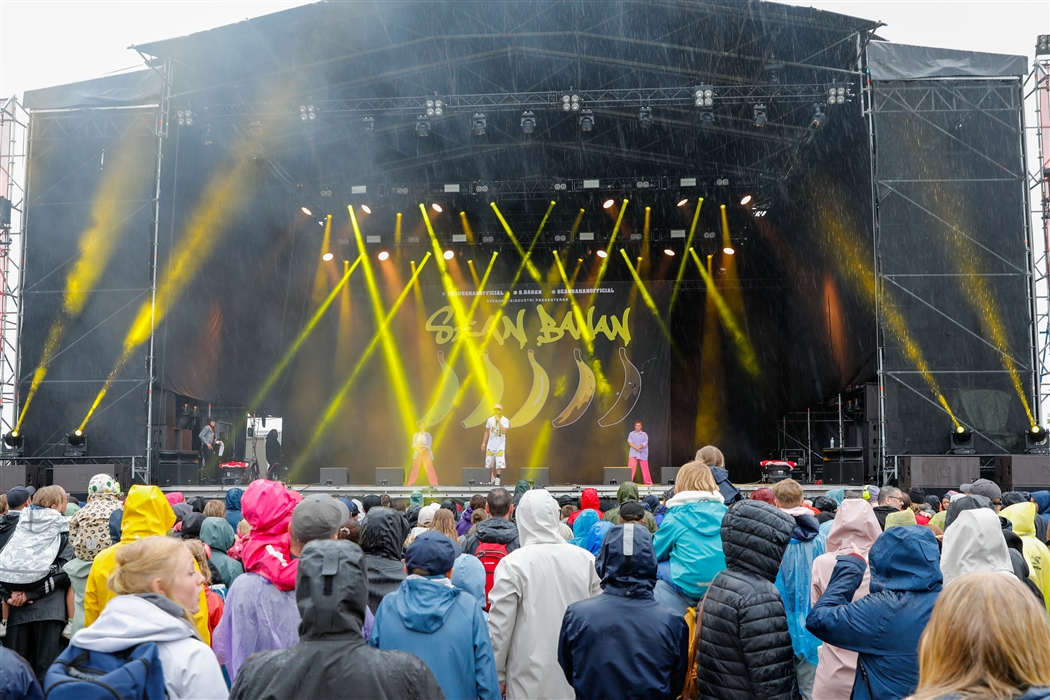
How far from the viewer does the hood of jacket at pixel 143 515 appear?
3.47 meters

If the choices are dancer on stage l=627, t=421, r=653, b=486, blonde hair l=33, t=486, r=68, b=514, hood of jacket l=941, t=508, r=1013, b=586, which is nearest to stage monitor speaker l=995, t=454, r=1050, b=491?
dancer on stage l=627, t=421, r=653, b=486

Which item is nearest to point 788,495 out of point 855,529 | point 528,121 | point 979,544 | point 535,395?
point 855,529

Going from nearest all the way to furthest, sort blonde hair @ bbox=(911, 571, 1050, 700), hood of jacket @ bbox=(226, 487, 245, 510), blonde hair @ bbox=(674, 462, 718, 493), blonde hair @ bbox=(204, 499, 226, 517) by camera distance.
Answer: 1. blonde hair @ bbox=(911, 571, 1050, 700)
2. blonde hair @ bbox=(674, 462, 718, 493)
3. blonde hair @ bbox=(204, 499, 226, 517)
4. hood of jacket @ bbox=(226, 487, 245, 510)

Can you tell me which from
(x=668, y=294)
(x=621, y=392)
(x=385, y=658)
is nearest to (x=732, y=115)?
(x=668, y=294)

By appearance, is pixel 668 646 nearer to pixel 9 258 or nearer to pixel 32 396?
pixel 32 396

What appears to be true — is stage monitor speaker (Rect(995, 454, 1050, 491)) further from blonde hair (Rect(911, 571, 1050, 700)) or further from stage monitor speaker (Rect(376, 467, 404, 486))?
blonde hair (Rect(911, 571, 1050, 700))

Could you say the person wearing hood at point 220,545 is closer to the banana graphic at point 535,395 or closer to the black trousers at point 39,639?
the black trousers at point 39,639

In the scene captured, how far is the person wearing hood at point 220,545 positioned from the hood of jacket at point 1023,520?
3.75 metres

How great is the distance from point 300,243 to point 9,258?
6.01m

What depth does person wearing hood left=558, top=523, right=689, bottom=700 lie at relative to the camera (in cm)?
294

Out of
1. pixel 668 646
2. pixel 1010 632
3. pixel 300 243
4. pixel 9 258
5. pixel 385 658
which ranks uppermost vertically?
pixel 300 243

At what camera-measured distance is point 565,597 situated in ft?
11.2

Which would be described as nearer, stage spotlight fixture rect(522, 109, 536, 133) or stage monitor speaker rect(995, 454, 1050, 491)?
stage monitor speaker rect(995, 454, 1050, 491)

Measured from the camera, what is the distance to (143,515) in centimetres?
351
